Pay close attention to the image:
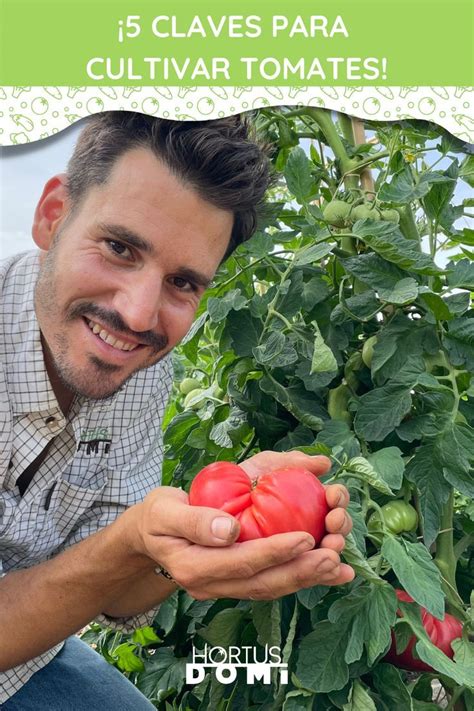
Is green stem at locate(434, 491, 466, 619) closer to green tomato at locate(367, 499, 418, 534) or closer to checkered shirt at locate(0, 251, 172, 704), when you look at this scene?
green tomato at locate(367, 499, 418, 534)

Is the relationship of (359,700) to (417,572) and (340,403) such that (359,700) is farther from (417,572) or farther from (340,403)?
(340,403)

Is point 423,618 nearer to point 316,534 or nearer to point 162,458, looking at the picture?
point 316,534

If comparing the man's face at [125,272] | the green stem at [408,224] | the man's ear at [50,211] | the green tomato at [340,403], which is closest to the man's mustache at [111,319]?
the man's face at [125,272]

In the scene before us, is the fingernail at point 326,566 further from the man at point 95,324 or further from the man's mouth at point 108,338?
the man's mouth at point 108,338

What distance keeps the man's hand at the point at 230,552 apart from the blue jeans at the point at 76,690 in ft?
1.61

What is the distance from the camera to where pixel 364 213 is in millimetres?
965

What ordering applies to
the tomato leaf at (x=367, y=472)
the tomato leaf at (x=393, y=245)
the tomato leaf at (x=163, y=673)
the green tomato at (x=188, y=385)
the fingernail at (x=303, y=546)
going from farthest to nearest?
the green tomato at (x=188, y=385) < the tomato leaf at (x=163, y=673) < the tomato leaf at (x=393, y=245) < the tomato leaf at (x=367, y=472) < the fingernail at (x=303, y=546)

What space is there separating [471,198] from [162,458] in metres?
0.58

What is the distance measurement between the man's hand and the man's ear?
404 millimetres

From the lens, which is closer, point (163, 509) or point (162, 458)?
point (163, 509)

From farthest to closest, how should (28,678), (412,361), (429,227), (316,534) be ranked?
(28,678) < (429,227) < (412,361) < (316,534)

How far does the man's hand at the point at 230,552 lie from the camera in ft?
2.29
